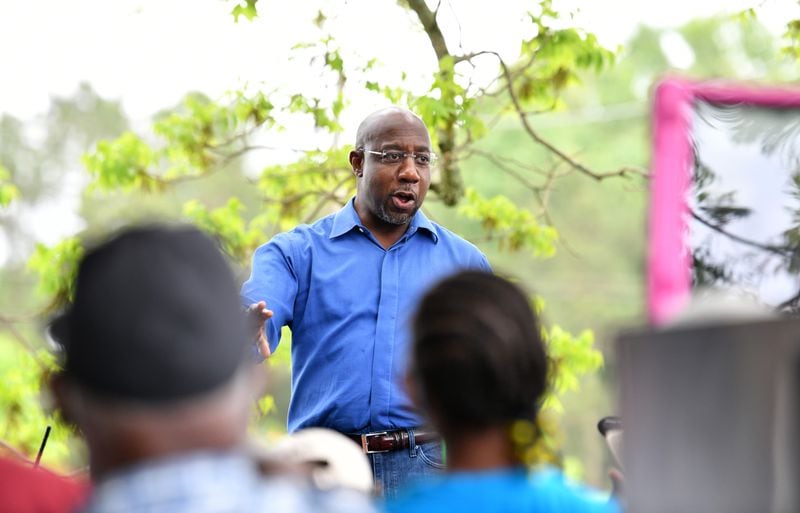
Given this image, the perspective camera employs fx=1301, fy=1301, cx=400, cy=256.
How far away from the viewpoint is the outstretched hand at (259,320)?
3.40 m

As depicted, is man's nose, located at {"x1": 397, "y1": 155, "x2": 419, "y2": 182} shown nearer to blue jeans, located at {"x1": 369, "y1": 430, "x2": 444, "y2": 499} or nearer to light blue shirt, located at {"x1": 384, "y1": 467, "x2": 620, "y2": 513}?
blue jeans, located at {"x1": 369, "y1": 430, "x2": 444, "y2": 499}

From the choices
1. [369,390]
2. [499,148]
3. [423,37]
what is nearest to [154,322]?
[369,390]

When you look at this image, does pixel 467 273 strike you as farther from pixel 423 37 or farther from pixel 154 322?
pixel 423 37

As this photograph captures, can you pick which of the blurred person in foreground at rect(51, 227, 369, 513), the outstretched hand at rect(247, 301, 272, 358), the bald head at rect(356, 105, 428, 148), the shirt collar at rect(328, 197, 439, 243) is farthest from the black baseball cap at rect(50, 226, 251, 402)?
the bald head at rect(356, 105, 428, 148)

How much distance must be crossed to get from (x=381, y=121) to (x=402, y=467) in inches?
49.5

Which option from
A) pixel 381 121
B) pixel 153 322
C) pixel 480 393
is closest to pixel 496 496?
pixel 480 393

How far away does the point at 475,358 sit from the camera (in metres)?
2.05

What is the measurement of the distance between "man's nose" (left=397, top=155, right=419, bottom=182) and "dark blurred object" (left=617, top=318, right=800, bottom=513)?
2.62m

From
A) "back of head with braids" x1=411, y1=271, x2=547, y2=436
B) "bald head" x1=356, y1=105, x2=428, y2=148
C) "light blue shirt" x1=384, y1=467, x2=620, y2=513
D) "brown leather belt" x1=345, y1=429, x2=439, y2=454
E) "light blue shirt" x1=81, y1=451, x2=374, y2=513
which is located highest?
"bald head" x1=356, y1=105, x2=428, y2=148

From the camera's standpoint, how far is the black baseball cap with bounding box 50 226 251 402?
1.68m

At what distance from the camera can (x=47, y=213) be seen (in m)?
24.1

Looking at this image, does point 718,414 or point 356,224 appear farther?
point 356,224

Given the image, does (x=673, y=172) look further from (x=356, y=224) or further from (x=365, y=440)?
(x=356, y=224)

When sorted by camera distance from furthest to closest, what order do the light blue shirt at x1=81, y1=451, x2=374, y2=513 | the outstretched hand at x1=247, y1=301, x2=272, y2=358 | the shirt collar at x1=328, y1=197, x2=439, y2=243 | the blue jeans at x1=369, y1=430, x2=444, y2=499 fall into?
the shirt collar at x1=328, y1=197, x2=439, y2=243, the blue jeans at x1=369, y1=430, x2=444, y2=499, the outstretched hand at x1=247, y1=301, x2=272, y2=358, the light blue shirt at x1=81, y1=451, x2=374, y2=513
